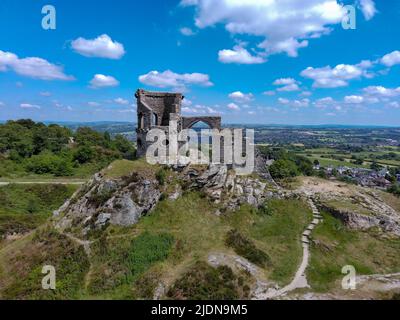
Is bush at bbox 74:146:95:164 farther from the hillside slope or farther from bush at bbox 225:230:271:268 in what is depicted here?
bush at bbox 225:230:271:268

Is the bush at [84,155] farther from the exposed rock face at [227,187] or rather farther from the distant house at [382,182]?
the distant house at [382,182]

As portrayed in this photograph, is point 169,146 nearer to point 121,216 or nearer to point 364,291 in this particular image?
point 121,216

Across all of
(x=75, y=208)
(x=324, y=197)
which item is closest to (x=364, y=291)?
(x=324, y=197)

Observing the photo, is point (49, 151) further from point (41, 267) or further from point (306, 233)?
point (306, 233)

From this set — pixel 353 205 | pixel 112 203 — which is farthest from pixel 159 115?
pixel 353 205

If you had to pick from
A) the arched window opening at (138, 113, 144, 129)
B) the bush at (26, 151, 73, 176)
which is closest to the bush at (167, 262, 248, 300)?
the arched window opening at (138, 113, 144, 129)
